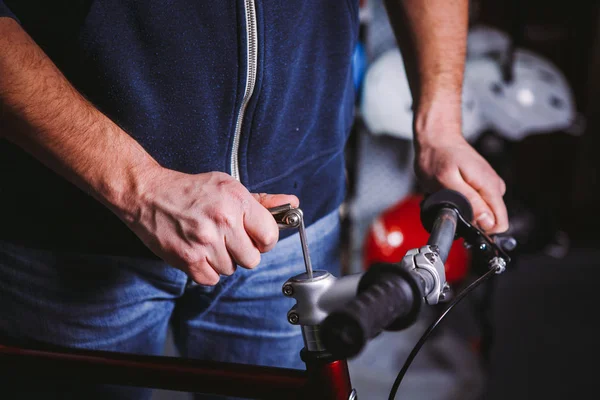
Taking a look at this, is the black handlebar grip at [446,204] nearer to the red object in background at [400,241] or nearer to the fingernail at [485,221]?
the fingernail at [485,221]

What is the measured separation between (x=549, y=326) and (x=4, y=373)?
1.94m

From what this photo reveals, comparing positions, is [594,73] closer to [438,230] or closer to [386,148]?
[386,148]

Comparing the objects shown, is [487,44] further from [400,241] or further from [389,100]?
[400,241]

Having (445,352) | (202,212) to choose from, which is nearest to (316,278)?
(202,212)

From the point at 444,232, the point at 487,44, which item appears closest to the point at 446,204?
the point at 444,232

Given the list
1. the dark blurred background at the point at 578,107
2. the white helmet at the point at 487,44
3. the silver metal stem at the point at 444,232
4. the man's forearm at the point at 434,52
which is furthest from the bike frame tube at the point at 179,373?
the dark blurred background at the point at 578,107

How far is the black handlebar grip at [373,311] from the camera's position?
0.39 metres

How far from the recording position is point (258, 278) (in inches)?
31.9

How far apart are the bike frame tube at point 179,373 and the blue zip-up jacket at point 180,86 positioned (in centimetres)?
13

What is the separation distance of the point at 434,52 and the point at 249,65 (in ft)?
1.06

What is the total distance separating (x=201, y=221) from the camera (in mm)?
533

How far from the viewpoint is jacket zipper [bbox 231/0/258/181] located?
2.17 ft

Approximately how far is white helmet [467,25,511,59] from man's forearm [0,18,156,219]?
5.94 ft

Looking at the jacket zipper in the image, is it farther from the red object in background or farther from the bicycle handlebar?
the red object in background
